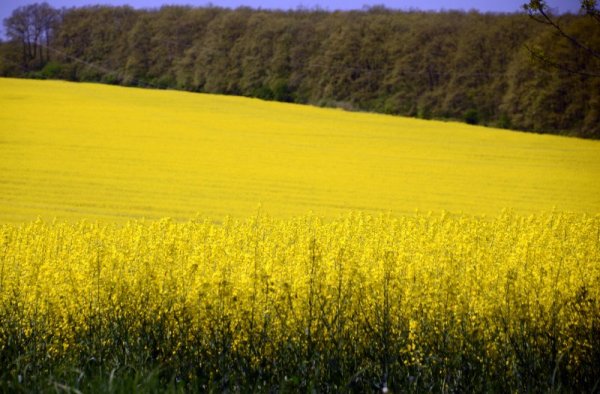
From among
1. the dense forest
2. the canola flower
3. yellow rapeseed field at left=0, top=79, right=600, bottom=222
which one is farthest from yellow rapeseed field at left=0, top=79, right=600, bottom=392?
the dense forest

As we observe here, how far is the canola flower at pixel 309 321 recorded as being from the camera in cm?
520

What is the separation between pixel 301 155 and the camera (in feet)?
69.3

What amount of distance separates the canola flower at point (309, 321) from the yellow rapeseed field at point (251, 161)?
6.35 metres

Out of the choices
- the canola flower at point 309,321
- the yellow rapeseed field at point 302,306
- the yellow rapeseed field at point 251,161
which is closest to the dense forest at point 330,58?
the yellow rapeseed field at point 251,161

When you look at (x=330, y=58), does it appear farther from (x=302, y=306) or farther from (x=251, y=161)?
(x=302, y=306)

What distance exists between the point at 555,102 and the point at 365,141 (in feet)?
20.1

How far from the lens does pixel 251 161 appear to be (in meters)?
19.7

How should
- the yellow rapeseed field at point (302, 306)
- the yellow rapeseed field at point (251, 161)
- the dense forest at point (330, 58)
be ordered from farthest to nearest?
1. the dense forest at point (330, 58)
2. the yellow rapeseed field at point (251, 161)
3. the yellow rapeseed field at point (302, 306)

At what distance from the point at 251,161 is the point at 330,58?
427 inches

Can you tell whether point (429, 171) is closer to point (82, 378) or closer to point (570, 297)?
point (570, 297)

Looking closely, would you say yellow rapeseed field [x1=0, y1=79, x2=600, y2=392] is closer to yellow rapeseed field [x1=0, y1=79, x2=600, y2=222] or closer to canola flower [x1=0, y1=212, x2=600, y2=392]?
canola flower [x1=0, y1=212, x2=600, y2=392]

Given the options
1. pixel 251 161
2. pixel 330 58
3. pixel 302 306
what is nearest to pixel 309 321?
pixel 302 306

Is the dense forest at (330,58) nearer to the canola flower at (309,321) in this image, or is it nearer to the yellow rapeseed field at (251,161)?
the yellow rapeseed field at (251,161)

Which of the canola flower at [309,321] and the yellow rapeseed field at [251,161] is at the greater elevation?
the canola flower at [309,321]
